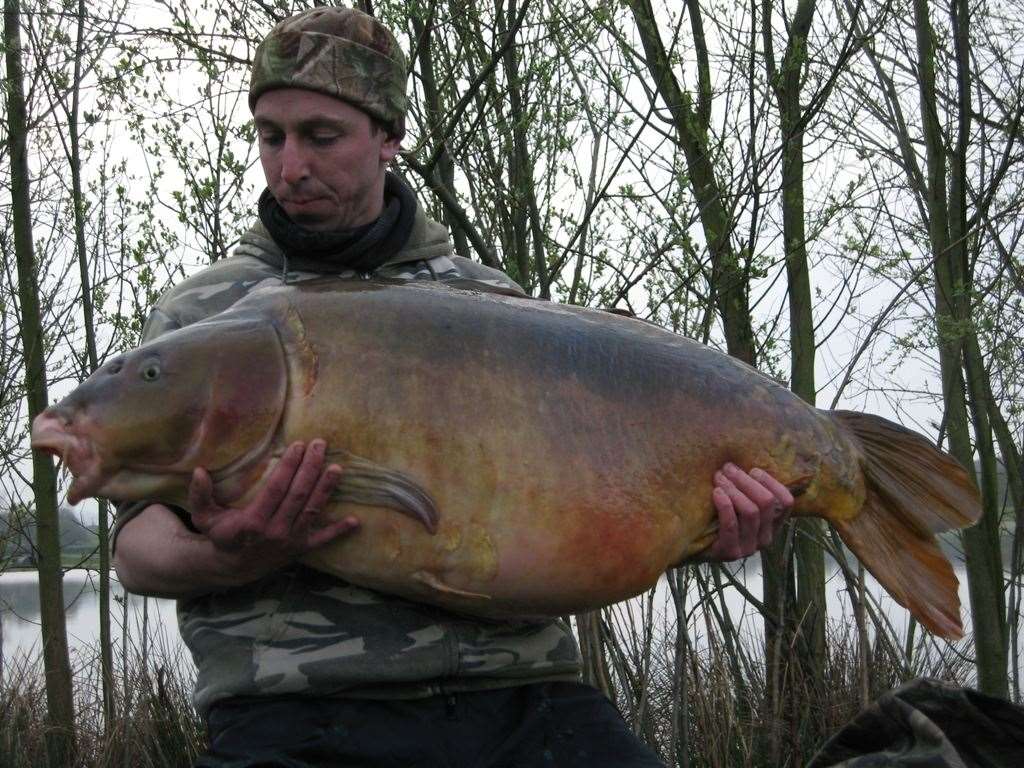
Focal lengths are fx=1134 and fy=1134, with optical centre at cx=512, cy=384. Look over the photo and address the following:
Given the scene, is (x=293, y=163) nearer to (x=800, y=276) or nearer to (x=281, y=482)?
(x=281, y=482)

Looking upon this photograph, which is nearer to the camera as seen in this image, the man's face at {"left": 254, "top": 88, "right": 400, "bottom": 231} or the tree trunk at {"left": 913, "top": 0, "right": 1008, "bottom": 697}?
the man's face at {"left": 254, "top": 88, "right": 400, "bottom": 231}

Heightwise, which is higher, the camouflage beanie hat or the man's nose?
the camouflage beanie hat

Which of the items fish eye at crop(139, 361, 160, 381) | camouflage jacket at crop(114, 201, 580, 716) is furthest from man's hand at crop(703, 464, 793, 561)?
fish eye at crop(139, 361, 160, 381)

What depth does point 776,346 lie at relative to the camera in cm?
495

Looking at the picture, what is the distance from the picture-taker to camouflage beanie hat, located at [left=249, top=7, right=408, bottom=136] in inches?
91.6

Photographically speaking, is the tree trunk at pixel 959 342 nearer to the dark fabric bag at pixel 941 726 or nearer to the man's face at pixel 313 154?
the dark fabric bag at pixel 941 726

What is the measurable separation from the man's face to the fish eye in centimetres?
59

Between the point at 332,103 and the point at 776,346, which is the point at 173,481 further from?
the point at 776,346

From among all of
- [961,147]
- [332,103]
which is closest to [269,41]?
[332,103]

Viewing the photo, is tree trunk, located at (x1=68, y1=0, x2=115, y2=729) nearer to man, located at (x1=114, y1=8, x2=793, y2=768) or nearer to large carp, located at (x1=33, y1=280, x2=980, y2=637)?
man, located at (x1=114, y1=8, x2=793, y2=768)

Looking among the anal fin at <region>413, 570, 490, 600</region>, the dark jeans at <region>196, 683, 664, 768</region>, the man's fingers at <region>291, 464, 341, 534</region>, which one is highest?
the man's fingers at <region>291, 464, 341, 534</region>

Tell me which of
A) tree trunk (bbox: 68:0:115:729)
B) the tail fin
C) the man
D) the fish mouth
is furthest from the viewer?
tree trunk (bbox: 68:0:115:729)

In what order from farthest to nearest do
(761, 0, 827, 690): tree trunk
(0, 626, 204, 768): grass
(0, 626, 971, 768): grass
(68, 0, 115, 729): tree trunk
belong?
(68, 0, 115, 729): tree trunk
(0, 626, 204, 768): grass
(761, 0, 827, 690): tree trunk
(0, 626, 971, 768): grass

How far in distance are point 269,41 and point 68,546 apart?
5.35 metres
